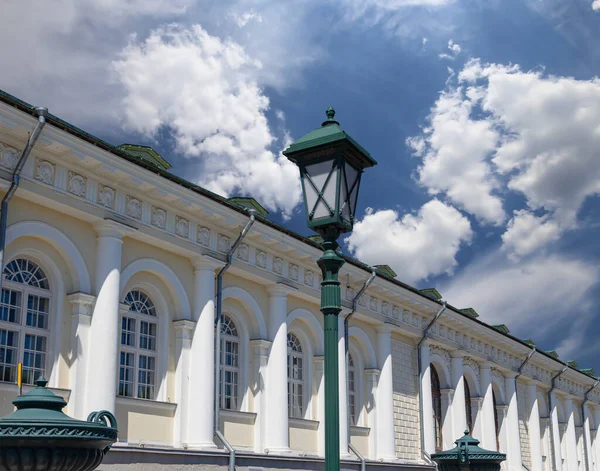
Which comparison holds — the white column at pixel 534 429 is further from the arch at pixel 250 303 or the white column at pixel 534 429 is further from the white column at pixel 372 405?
the arch at pixel 250 303

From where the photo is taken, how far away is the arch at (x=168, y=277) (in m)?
15.2

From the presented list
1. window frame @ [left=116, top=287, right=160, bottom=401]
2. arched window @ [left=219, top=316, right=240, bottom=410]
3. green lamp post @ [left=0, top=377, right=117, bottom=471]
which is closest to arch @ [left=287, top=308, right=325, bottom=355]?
arched window @ [left=219, top=316, right=240, bottom=410]

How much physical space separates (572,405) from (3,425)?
118ft

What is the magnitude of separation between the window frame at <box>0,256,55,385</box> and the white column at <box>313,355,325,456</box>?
7.86 m

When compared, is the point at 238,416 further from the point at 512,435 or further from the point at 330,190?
the point at 512,435

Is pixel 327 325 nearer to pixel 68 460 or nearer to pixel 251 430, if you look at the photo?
pixel 68 460

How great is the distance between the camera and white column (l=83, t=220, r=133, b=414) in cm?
1359

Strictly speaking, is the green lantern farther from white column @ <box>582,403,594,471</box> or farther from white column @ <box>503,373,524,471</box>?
white column @ <box>582,403,594,471</box>

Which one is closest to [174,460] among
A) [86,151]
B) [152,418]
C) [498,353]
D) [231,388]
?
[152,418]

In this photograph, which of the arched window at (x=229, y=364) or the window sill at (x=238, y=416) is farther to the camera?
the arched window at (x=229, y=364)

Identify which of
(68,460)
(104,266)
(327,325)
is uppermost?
(104,266)

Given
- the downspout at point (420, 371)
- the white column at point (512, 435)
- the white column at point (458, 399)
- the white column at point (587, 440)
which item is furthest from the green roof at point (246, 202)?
the white column at point (587, 440)

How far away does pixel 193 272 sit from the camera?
54.5 ft

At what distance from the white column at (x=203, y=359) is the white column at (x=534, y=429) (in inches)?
786
